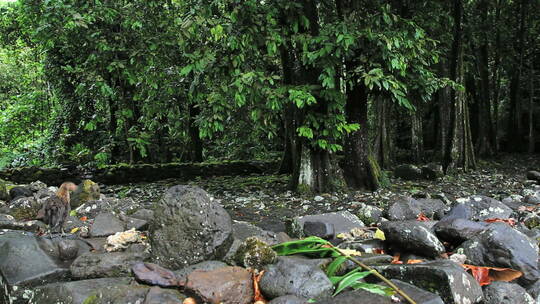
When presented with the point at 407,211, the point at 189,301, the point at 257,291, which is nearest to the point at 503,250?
the point at 407,211

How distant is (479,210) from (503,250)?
1.85 metres

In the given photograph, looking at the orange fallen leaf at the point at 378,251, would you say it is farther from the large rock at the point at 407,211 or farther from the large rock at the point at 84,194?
the large rock at the point at 84,194

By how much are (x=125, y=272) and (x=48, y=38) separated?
294 inches

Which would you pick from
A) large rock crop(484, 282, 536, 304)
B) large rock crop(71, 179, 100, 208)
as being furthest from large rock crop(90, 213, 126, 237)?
large rock crop(484, 282, 536, 304)

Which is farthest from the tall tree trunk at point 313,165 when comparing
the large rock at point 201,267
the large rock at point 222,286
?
the large rock at point 222,286

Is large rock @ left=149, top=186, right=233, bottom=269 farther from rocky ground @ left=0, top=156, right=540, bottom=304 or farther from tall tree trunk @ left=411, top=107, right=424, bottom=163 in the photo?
tall tree trunk @ left=411, top=107, right=424, bottom=163

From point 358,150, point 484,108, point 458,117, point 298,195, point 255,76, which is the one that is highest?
point 255,76

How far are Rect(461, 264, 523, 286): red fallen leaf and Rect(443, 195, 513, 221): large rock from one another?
1537 mm

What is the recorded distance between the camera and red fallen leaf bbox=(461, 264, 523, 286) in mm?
3590

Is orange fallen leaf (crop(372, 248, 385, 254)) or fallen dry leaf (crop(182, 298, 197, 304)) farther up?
fallen dry leaf (crop(182, 298, 197, 304))

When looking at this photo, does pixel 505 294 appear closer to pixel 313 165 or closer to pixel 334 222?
pixel 334 222

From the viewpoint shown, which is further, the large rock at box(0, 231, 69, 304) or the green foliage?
the large rock at box(0, 231, 69, 304)

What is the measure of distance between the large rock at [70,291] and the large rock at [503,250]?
2947mm

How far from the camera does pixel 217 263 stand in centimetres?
341
